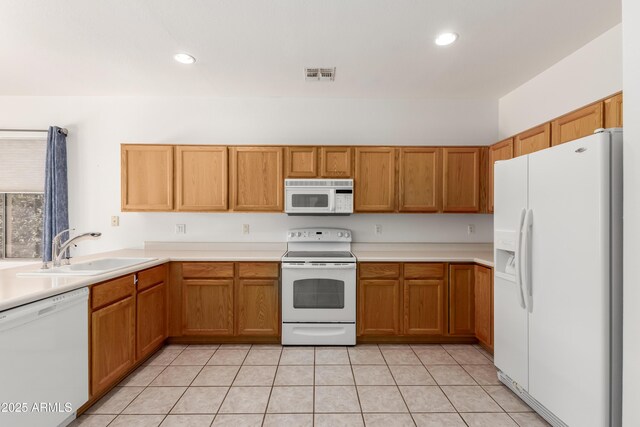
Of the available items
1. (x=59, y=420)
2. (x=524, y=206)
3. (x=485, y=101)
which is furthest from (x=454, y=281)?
(x=59, y=420)

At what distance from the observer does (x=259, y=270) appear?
9.80 ft

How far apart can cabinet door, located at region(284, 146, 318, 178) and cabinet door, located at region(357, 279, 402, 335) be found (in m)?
1.27

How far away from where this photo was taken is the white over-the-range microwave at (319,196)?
3.17 meters

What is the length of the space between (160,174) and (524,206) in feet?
10.9

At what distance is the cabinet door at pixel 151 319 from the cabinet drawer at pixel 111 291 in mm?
182

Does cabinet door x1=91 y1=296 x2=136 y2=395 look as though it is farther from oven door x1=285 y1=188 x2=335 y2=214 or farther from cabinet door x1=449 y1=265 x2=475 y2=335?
cabinet door x1=449 y1=265 x2=475 y2=335

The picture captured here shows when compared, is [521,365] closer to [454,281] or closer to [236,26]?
[454,281]

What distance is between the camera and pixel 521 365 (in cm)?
204

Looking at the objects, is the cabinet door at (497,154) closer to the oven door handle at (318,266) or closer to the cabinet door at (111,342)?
the oven door handle at (318,266)

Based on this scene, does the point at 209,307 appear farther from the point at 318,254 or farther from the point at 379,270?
the point at 379,270

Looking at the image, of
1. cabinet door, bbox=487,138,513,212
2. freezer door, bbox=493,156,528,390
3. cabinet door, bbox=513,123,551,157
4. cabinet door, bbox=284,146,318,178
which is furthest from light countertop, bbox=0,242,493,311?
cabinet door, bbox=513,123,551,157

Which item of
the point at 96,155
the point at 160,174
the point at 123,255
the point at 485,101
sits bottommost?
the point at 123,255

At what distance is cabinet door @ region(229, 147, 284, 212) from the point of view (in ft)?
10.6

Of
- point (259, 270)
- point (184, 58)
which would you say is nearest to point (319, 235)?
point (259, 270)
